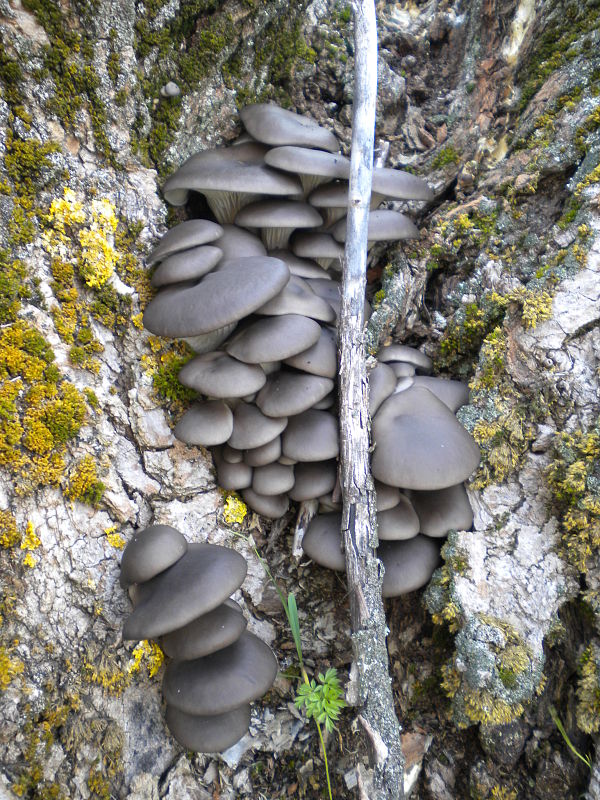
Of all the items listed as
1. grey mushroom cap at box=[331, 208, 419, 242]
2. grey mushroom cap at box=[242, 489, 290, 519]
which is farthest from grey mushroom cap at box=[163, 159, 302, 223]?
grey mushroom cap at box=[242, 489, 290, 519]

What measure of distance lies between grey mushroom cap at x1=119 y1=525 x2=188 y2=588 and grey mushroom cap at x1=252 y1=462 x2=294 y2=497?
56 cm

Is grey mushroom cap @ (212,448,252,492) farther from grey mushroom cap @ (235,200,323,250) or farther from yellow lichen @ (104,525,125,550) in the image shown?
grey mushroom cap @ (235,200,323,250)

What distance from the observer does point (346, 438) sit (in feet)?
9.03

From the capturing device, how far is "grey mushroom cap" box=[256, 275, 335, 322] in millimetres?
2770

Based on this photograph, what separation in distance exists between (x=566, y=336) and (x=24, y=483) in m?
2.93

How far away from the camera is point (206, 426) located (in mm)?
2729

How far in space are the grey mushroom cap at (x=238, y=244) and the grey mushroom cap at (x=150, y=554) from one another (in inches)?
62.0

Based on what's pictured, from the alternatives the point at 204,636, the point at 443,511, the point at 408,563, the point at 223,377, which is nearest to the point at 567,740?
the point at 408,563

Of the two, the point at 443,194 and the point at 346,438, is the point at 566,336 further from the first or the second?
the point at 443,194

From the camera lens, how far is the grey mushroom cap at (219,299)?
97.3 inches

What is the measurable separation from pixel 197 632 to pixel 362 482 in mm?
1091

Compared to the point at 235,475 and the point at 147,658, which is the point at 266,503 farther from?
the point at 147,658

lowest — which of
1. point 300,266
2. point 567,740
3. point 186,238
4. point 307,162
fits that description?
point 567,740

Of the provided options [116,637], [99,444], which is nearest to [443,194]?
[99,444]
